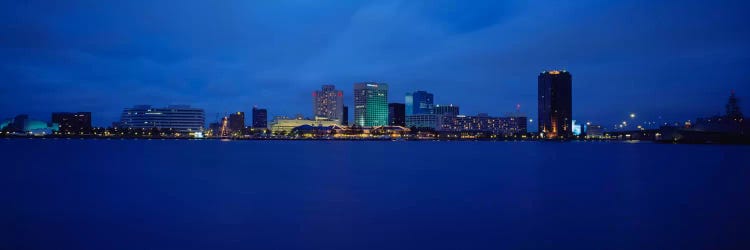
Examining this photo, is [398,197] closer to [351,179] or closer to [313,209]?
[313,209]

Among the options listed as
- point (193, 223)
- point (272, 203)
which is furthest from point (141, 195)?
point (193, 223)

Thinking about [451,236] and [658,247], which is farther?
[451,236]

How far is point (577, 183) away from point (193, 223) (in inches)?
890

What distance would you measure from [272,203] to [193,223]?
17.4 feet

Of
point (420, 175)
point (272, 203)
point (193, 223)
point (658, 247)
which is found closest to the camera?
point (658, 247)

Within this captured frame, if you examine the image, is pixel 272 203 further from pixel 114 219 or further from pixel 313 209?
pixel 114 219

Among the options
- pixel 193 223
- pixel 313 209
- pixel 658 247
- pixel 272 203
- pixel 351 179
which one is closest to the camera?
pixel 658 247

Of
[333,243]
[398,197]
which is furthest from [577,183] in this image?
[333,243]

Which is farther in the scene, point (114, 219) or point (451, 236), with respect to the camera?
point (114, 219)

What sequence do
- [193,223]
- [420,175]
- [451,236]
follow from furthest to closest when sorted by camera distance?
[420,175], [193,223], [451,236]

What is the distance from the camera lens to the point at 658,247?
45.4ft

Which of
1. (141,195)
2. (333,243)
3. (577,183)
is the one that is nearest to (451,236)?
(333,243)

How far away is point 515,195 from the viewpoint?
2536 centimetres

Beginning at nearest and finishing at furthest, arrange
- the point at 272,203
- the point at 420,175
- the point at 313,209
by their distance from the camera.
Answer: the point at 313,209
the point at 272,203
the point at 420,175
